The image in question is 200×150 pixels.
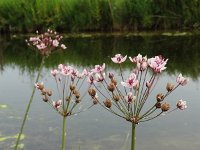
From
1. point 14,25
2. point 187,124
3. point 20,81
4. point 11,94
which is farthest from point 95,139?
point 14,25

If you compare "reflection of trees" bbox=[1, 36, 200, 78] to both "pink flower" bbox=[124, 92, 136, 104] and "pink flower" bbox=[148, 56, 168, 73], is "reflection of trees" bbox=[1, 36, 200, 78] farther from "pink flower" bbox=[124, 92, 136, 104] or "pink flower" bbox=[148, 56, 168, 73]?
"pink flower" bbox=[124, 92, 136, 104]

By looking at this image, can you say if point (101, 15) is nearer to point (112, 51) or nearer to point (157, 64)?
point (112, 51)

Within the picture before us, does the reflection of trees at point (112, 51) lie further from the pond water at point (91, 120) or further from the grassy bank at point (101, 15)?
the grassy bank at point (101, 15)

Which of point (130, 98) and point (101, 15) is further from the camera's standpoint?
point (101, 15)

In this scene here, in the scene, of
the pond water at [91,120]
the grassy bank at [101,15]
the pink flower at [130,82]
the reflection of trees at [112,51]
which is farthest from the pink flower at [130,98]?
the grassy bank at [101,15]

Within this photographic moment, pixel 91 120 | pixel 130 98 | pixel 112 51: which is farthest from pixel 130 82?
pixel 112 51

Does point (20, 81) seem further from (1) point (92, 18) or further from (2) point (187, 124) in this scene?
(1) point (92, 18)
